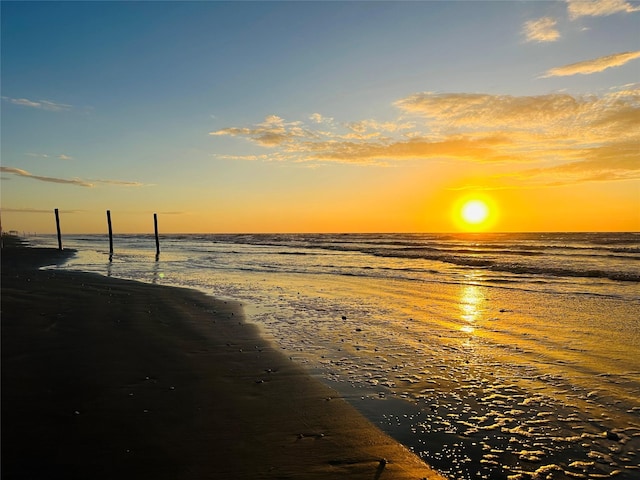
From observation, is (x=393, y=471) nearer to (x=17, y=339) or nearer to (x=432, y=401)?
(x=432, y=401)

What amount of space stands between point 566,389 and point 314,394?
3827 mm

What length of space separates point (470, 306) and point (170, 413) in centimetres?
1089

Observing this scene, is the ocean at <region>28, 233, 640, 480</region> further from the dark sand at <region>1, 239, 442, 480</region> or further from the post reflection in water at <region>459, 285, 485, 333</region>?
the dark sand at <region>1, 239, 442, 480</region>

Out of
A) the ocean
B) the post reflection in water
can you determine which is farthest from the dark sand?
the post reflection in water

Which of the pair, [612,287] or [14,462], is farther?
[612,287]

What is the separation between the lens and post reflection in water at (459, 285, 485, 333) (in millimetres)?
10805

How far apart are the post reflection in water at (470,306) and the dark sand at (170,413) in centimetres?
545

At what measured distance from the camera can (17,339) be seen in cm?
791

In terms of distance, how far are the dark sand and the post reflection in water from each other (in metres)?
5.45

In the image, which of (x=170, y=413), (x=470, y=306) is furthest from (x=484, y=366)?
(x=470, y=306)

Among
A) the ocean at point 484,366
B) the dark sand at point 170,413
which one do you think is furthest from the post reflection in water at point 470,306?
the dark sand at point 170,413

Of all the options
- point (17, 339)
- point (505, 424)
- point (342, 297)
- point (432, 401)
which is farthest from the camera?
point (342, 297)

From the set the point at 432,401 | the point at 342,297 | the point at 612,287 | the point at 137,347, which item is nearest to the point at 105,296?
the point at 137,347

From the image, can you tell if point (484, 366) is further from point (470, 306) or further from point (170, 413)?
point (470, 306)
